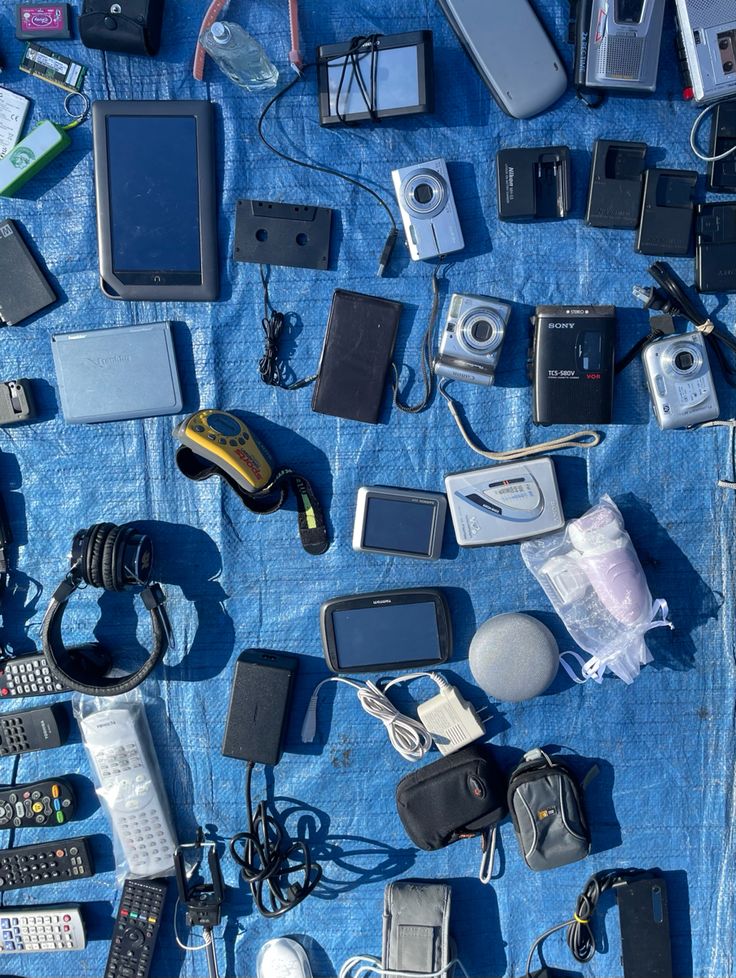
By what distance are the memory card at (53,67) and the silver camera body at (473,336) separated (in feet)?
3.42

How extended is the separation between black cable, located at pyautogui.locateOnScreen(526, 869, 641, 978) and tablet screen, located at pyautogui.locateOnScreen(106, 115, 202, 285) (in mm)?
1791

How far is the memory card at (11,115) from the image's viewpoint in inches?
70.4

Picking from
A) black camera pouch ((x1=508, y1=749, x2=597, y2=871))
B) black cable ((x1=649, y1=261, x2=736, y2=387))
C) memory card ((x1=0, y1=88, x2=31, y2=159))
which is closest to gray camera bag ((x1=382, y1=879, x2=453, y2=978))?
black camera pouch ((x1=508, y1=749, x2=597, y2=871))

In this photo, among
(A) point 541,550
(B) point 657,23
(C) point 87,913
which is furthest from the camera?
(C) point 87,913

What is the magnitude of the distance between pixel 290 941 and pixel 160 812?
1.54 ft

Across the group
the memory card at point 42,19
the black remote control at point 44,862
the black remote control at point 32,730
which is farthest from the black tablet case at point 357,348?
the black remote control at point 44,862

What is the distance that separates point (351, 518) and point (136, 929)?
1160 mm

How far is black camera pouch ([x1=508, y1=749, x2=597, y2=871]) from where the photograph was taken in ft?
5.80

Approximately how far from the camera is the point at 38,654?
72.1 inches

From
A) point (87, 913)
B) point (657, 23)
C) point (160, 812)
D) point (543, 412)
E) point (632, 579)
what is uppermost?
point (657, 23)

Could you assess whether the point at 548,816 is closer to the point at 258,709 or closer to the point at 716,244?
the point at 258,709

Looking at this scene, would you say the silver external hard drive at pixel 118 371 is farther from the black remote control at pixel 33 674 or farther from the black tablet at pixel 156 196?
the black remote control at pixel 33 674

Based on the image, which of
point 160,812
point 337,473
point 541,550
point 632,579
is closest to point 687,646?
point 632,579

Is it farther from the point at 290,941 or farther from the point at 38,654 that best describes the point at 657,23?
the point at 290,941
